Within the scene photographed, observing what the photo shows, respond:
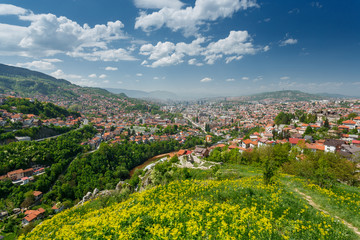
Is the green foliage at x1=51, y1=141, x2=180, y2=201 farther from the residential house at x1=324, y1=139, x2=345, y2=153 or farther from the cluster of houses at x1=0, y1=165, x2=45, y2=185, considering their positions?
the residential house at x1=324, y1=139, x2=345, y2=153

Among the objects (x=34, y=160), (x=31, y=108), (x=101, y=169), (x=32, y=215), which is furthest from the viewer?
(x=31, y=108)

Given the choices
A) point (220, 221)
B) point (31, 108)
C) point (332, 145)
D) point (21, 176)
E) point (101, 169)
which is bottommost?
point (101, 169)

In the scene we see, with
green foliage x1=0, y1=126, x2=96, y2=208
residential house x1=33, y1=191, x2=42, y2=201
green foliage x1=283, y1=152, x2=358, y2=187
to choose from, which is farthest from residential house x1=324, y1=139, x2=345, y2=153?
green foliage x1=0, y1=126, x2=96, y2=208

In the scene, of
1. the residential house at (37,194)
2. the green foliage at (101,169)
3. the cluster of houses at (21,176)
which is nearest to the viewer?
the residential house at (37,194)

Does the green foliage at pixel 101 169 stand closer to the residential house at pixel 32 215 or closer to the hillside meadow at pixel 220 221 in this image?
the residential house at pixel 32 215

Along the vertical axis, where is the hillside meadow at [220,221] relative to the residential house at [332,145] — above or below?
above

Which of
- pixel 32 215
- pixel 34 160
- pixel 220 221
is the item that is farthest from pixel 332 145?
pixel 34 160

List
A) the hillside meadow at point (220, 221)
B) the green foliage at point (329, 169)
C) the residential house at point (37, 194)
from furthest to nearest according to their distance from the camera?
the residential house at point (37, 194)
the green foliage at point (329, 169)
the hillside meadow at point (220, 221)

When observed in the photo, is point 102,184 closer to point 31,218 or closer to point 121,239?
point 31,218

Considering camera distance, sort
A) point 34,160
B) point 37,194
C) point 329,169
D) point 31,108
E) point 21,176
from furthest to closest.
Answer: point 31,108
point 34,160
point 21,176
point 37,194
point 329,169

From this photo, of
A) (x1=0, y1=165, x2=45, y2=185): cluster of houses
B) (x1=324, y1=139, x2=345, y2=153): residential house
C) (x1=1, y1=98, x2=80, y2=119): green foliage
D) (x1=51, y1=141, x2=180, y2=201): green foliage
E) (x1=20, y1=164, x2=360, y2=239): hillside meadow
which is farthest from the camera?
(x1=1, y1=98, x2=80, y2=119): green foliage

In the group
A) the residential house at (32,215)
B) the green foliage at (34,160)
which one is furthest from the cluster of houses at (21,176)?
the residential house at (32,215)

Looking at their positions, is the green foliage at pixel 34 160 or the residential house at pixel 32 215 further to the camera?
the green foliage at pixel 34 160

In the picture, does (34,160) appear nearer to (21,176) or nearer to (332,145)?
(21,176)
